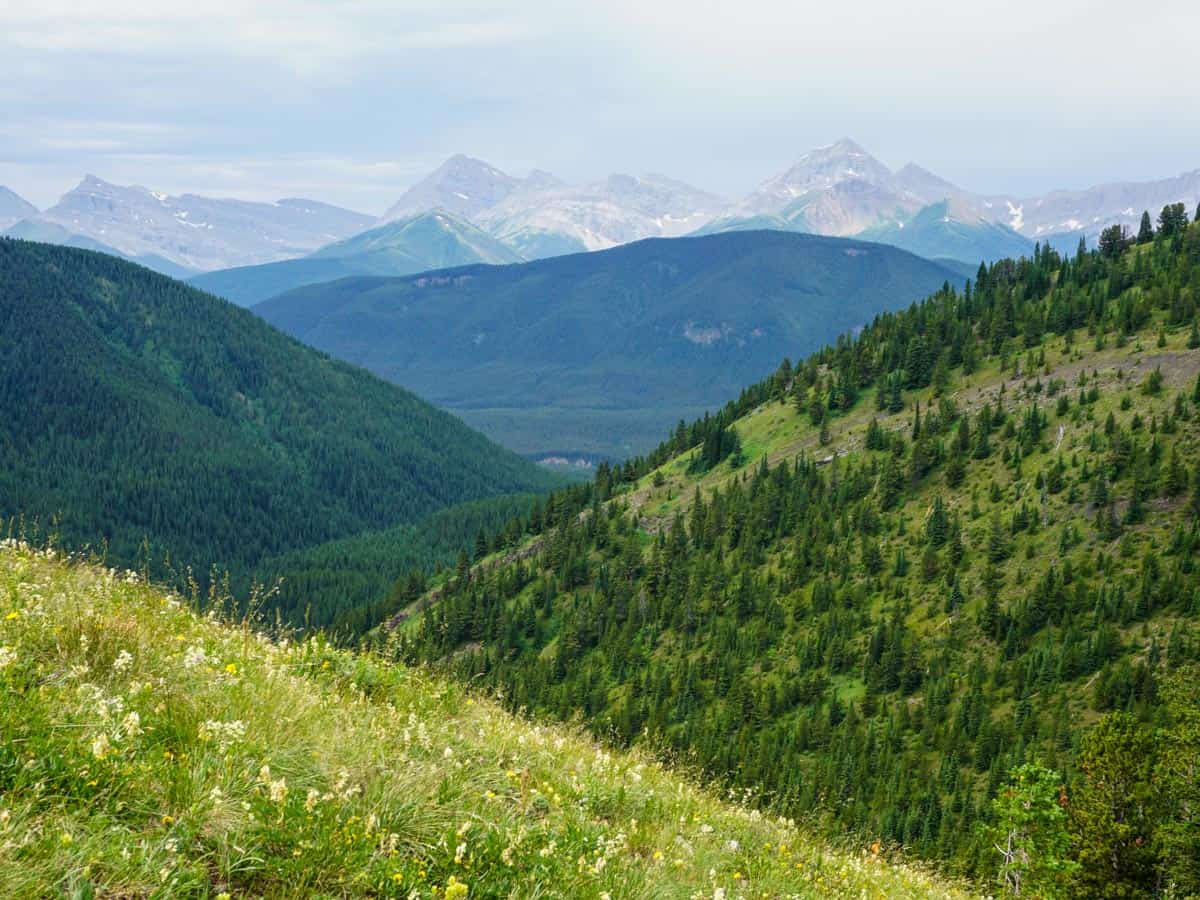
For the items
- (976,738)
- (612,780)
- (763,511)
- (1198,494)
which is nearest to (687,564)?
(763,511)

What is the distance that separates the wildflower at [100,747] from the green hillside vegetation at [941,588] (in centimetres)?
3442

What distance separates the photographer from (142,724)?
720 centimetres

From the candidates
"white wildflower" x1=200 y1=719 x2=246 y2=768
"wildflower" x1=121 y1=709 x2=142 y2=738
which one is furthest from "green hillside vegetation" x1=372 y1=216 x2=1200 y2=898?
"wildflower" x1=121 y1=709 x2=142 y2=738

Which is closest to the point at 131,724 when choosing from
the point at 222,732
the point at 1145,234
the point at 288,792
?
the point at 222,732

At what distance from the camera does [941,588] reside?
356 feet

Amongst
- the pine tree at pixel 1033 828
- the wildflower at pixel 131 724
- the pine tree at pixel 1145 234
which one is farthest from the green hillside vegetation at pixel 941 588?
the wildflower at pixel 131 724

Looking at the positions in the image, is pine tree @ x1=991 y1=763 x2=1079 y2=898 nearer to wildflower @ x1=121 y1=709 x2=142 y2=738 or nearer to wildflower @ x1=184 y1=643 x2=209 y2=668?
wildflower @ x1=184 y1=643 x2=209 y2=668

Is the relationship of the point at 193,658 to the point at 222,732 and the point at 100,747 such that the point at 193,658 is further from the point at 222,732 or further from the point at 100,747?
the point at 100,747

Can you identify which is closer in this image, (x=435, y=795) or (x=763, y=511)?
(x=435, y=795)

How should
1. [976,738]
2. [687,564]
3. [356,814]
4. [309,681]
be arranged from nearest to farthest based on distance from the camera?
1. [356,814]
2. [309,681]
3. [976,738]
4. [687,564]

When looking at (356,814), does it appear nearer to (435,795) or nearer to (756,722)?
(435,795)

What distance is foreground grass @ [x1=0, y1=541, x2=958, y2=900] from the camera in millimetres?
5980

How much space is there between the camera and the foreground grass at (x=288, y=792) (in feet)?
19.6

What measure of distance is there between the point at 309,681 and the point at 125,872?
564cm
